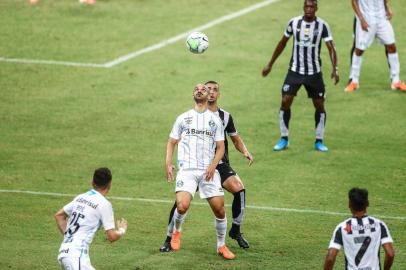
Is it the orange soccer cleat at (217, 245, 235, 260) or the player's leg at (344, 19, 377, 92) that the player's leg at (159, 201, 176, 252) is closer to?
the orange soccer cleat at (217, 245, 235, 260)

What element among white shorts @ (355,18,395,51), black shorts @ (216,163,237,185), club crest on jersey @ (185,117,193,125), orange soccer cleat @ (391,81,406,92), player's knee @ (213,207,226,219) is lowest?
player's knee @ (213,207,226,219)

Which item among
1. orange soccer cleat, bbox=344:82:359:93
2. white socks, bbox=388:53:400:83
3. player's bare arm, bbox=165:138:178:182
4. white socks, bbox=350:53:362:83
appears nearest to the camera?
player's bare arm, bbox=165:138:178:182

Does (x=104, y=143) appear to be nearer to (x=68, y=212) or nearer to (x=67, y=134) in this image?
(x=67, y=134)

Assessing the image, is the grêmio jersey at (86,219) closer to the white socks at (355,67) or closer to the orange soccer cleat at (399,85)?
the white socks at (355,67)

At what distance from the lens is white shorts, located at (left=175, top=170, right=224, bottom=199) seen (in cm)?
1487

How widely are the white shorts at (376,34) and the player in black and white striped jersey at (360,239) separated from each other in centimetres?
1316

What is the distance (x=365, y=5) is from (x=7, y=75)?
9023 mm

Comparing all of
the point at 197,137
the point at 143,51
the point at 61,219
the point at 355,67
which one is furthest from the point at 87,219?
the point at 143,51

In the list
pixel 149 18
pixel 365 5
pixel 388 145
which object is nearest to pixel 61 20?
pixel 149 18

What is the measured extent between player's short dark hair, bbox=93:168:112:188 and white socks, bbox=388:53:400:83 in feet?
43.4

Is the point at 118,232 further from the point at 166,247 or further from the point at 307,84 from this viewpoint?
the point at 307,84

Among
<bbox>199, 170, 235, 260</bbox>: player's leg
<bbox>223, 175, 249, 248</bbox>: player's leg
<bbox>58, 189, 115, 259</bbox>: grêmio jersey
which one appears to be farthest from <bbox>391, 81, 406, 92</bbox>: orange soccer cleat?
<bbox>58, 189, 115, 259</bbox>: grêmio jersey

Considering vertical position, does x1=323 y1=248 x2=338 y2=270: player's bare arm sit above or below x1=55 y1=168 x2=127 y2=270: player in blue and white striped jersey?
below

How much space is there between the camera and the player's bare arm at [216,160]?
48.7 ft
